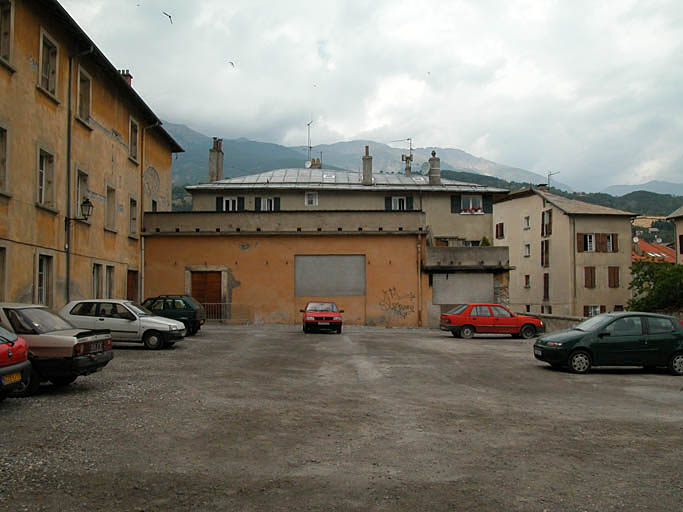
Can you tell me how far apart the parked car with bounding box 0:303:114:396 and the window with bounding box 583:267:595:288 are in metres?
44.5

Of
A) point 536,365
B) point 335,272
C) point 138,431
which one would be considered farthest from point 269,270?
point 138,431

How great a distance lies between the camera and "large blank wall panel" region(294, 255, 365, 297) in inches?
1315

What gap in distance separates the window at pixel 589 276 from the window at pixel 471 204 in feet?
32.3

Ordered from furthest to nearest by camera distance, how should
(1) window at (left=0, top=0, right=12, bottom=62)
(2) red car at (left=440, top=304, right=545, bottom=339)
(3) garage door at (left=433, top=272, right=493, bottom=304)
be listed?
(3) garage door at (left=433, top=272, right=493, bottom=304)
(2) red car at (left=440, top=304, right=545, bottom=339)
(1) window at (left=0, top=0, right=12, bottom=62)

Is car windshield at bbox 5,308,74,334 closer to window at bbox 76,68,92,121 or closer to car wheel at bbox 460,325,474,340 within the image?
window at bbox 76,68,92,121

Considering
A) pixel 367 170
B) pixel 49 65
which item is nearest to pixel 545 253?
pixel 367 170

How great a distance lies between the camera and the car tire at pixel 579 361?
14.7 metres

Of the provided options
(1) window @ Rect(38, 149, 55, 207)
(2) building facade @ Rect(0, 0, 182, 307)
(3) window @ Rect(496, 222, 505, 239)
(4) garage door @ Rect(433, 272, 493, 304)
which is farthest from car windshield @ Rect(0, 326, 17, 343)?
(3) window @ Rect(496, 222, 505, 239)

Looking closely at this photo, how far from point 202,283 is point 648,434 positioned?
27.6 meters

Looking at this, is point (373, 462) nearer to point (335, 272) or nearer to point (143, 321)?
point (143, 321)

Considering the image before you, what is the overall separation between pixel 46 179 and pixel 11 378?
13.8 m

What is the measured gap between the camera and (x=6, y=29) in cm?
1781

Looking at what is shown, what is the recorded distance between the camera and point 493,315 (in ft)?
85.1

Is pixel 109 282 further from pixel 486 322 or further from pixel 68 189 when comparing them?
pixel 486 322
